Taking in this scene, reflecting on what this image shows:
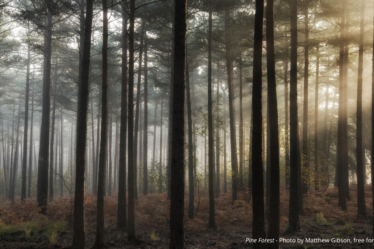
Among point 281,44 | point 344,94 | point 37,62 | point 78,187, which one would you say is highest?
point 37,62

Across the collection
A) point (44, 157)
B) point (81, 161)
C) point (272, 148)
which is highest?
point (272, 148)

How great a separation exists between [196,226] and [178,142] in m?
7.02

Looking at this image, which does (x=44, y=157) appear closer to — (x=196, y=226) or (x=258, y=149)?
(x=196, y=226)

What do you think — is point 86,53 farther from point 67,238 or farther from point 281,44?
point 281,44

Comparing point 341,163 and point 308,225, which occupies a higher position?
point 341,163

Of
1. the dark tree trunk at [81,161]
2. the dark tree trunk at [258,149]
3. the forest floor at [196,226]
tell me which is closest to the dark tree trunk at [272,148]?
the dark tree trunk at [258,149]

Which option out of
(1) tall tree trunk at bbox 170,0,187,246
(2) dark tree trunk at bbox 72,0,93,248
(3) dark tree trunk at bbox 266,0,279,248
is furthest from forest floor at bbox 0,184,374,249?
(1) tall tree trunk at bbox 170,0,187,246

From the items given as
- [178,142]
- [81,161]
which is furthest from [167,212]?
[178,142]

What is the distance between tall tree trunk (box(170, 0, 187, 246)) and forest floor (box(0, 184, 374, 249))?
342 centimetres

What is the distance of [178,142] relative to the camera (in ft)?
17.1

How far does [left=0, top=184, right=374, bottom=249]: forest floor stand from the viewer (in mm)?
7715

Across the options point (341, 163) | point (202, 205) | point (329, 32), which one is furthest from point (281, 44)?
point (202, 205)

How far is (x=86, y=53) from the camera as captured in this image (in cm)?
698

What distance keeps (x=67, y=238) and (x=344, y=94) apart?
1552 cm
